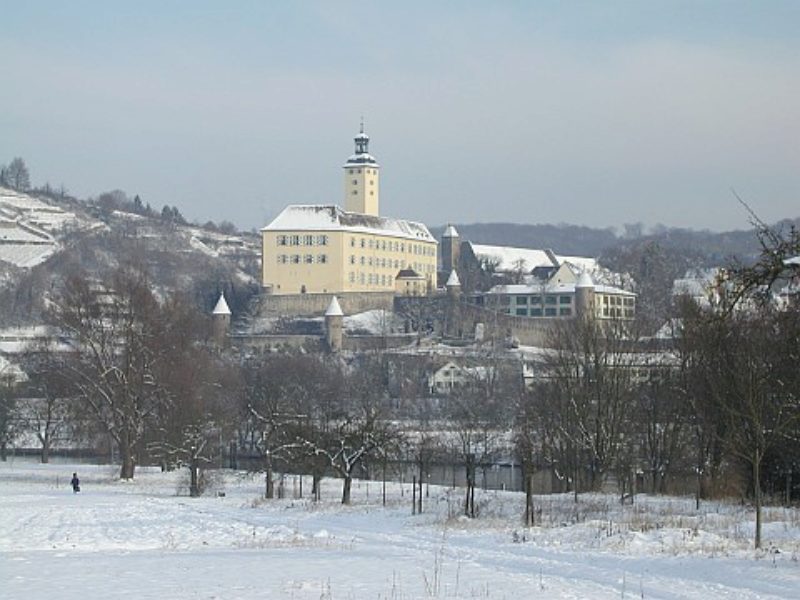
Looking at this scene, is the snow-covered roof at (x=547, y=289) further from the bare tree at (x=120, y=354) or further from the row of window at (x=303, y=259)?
the bare tree at (x=120, y=354)

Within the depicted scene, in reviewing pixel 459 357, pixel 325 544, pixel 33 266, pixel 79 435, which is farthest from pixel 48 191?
pixel 325 544

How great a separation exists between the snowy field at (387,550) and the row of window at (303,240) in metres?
72.9

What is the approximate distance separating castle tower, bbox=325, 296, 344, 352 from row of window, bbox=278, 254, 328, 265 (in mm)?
10667

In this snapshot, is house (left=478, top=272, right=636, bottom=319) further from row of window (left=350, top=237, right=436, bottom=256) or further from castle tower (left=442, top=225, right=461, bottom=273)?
castle tower (left=442, top=225, right=461, bottom=273)

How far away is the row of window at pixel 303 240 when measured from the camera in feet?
322

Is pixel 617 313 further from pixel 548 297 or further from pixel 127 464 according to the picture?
pixel 548 297

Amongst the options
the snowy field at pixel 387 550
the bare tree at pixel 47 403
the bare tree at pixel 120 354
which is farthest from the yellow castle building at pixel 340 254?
the snowy field at pixel 387 550

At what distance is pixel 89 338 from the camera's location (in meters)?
34.6

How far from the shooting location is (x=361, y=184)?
111 metres

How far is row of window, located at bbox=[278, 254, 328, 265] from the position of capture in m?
97.4

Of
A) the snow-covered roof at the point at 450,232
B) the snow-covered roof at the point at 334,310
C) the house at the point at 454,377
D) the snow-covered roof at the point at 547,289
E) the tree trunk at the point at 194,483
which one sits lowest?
the tree trunk at the point at 194,483

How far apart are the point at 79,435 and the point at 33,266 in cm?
9511

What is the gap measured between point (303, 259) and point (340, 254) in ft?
8.53

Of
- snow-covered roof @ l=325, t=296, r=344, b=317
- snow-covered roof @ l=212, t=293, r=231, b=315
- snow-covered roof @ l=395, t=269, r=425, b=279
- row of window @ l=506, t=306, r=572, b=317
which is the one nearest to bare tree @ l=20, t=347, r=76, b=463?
snow-covered roof @ l=325, t=296, r=344, b=317
